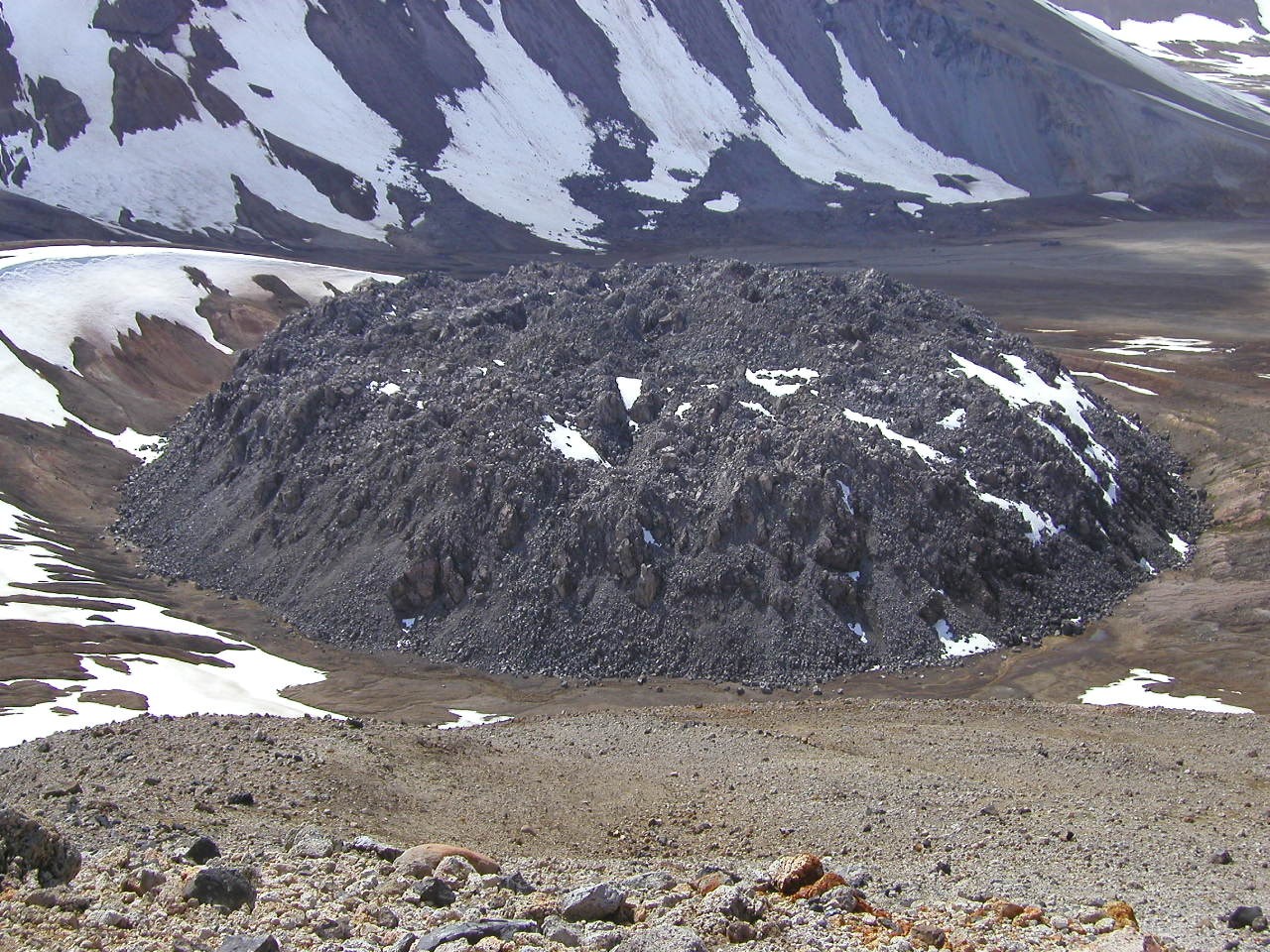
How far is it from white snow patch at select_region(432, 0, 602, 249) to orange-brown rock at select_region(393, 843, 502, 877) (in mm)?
76297

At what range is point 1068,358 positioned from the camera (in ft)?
173

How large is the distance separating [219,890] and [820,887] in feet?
15.7

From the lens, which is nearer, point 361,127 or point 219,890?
point 219,890

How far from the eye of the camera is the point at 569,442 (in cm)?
3105

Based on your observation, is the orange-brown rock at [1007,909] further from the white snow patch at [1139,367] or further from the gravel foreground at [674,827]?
the white snow patch at [1139,367]

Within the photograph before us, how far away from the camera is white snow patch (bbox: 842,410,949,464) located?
31.0 metres

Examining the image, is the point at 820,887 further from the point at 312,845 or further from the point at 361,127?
the point at 361,127

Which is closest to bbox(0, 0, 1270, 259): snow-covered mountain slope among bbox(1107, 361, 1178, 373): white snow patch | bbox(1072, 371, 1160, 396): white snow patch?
bbox(1107, 361, 1178, 373): white snow patch

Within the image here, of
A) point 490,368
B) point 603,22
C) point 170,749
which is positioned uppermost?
point 603,22

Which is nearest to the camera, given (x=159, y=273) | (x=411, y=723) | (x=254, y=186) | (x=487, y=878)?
(x=487, y=878)

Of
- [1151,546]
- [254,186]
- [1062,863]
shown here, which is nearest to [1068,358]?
[1151,546]

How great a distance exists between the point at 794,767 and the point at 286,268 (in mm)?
52127

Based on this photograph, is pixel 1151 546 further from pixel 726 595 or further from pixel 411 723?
pixel 411 723

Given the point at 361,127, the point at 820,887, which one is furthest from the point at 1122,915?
the point at 361,127
